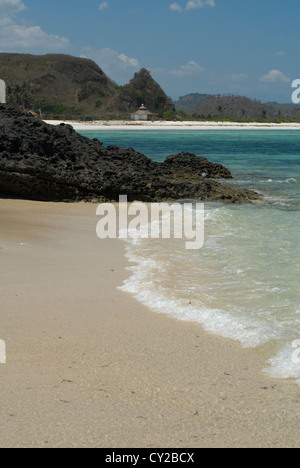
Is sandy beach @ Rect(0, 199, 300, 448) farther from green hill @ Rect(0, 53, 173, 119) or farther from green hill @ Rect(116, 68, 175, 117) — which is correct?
green hill @ Rect(116, 68, 175, 117)

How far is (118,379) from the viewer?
10.5ft

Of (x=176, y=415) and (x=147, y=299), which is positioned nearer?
(x=176, y=415)

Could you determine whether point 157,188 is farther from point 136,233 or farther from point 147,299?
point 147,299

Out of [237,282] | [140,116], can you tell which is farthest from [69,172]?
[140,116]

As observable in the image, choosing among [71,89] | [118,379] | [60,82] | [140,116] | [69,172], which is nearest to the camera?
[118,379]

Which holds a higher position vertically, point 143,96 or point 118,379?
point 143,96

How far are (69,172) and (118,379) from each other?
805cm

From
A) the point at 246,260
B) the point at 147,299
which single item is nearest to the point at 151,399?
the point at 147,299

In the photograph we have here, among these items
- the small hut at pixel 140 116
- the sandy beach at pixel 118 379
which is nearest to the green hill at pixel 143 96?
the small hut at pixel 140 116

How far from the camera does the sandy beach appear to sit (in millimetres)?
2615

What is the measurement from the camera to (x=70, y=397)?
2.95 m

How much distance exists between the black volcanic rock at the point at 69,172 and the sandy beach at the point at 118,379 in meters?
5.40

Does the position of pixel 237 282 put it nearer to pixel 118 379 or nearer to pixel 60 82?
pixel 118 379
